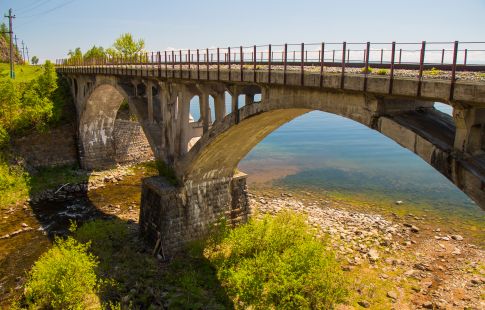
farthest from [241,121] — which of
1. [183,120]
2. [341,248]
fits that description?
[341,248]

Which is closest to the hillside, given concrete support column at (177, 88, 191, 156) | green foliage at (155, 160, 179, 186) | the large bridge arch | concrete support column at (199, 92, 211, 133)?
green foliage at (155, 160, 179, 186)

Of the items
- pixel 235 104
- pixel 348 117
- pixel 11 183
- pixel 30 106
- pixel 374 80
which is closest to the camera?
pixel 374 80

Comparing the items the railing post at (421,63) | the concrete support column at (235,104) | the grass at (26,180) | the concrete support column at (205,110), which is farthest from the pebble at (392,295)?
the grass at (26,180)

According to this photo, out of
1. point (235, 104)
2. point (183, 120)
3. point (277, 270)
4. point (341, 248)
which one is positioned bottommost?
point (341, 248)

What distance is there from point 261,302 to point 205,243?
5.71 m

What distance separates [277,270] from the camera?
15.2m

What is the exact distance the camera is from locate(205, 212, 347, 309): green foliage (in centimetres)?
1462

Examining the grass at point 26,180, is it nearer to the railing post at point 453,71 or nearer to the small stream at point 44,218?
the small stream at point 44,218

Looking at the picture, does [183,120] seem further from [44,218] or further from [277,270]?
[44,218]

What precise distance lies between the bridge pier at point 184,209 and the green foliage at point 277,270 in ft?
5.33

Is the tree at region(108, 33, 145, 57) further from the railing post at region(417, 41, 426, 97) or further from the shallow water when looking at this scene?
the railing post at region(417, 41, 426, 97)

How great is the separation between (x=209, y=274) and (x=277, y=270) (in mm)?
3990

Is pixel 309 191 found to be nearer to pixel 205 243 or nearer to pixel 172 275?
pixel 205 243

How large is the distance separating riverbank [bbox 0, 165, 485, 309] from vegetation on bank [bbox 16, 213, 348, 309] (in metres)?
0.11
